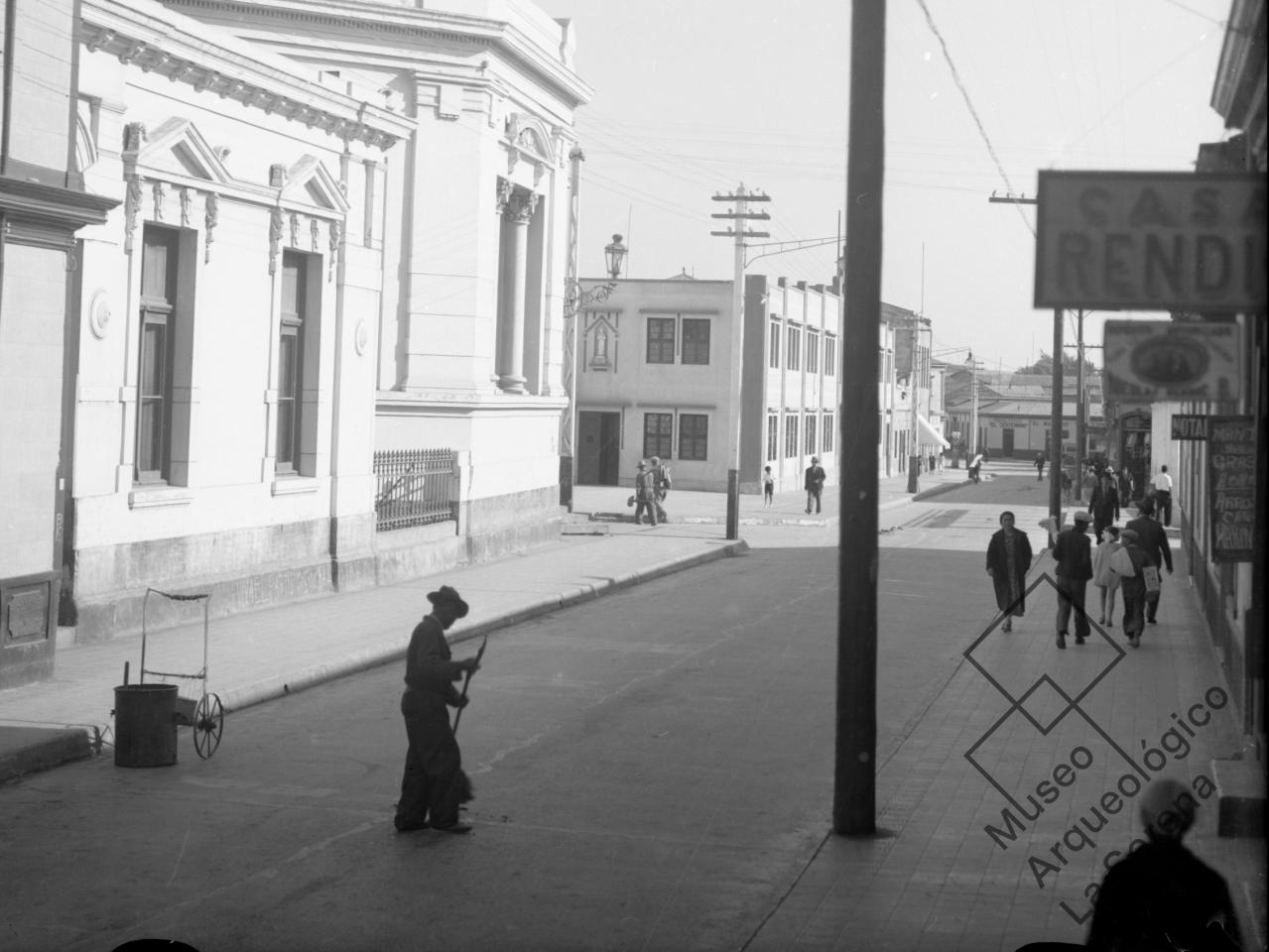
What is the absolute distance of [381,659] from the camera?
1697cm

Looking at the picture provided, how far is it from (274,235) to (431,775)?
472 inches

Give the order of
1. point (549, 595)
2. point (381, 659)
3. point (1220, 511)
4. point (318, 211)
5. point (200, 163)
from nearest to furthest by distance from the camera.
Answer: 1. point (1220, 511)
2. point (381, 659)
3. point (200, 163)
4. point (318, 211)
5. point (549, 595)

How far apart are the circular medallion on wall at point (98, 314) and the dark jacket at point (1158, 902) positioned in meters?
13.4

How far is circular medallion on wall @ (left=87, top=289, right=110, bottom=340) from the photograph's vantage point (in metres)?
16.4

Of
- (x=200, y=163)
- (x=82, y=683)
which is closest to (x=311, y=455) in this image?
(x=200, y=163)

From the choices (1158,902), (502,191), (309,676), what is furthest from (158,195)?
(1158,902)

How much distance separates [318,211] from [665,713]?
9.83 m

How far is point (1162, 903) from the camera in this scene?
17.2 ft

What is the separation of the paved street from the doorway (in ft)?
127

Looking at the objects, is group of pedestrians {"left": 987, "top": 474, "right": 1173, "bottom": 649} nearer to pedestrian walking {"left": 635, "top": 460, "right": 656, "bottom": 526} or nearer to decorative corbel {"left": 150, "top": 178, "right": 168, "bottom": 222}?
decorative corbel {"left": 150, "top": 178, "right": 168, "bottom": 222}

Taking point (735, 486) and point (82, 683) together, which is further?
point (735, 486)

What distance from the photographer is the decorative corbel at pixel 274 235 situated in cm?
2016

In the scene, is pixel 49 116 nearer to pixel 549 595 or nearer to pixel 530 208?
pixel 549 595

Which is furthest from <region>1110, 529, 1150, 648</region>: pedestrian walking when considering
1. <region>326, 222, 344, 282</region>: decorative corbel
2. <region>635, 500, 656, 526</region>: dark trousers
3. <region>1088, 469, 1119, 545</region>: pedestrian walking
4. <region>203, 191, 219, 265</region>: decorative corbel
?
<region>635, 500, 656, 526</region>: dark trousers
